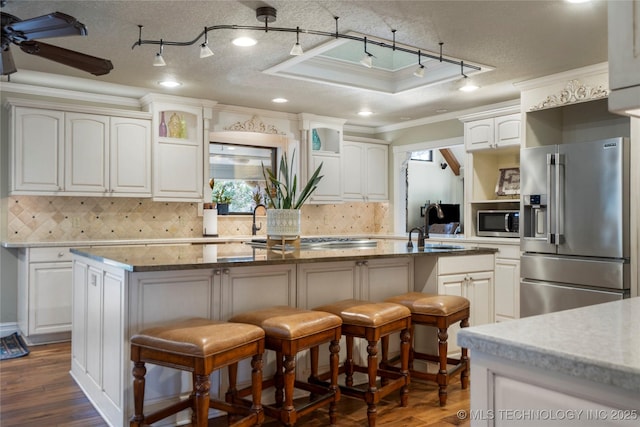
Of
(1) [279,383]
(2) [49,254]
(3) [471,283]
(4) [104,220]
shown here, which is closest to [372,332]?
(1) [279,383]

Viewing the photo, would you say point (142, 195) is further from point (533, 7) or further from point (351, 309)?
point (533, 7)

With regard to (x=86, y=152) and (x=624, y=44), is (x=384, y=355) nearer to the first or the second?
(x=624, y=44)

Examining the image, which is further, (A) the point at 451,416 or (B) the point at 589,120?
(B) the point at 589,120

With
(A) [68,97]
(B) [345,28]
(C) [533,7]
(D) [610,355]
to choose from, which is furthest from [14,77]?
(D) [610,355]

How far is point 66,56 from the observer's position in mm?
2869

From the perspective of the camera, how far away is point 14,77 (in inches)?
184

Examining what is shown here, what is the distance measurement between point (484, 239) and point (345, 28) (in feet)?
9.42

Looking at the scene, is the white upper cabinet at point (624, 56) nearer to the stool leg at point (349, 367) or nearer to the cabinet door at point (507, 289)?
the stool leg at point (349, 367)

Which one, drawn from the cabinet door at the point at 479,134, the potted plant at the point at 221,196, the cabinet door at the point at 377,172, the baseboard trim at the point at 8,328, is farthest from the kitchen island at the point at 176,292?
the cabinet door at the point at 377,172

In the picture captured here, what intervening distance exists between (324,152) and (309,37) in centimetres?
289

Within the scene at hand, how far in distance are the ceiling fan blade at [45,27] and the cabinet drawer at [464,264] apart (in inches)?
101

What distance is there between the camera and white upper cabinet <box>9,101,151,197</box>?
4.54 meters

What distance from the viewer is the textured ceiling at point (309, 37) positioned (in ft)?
10.1

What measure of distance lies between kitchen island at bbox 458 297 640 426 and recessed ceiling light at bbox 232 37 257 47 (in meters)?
2.96
